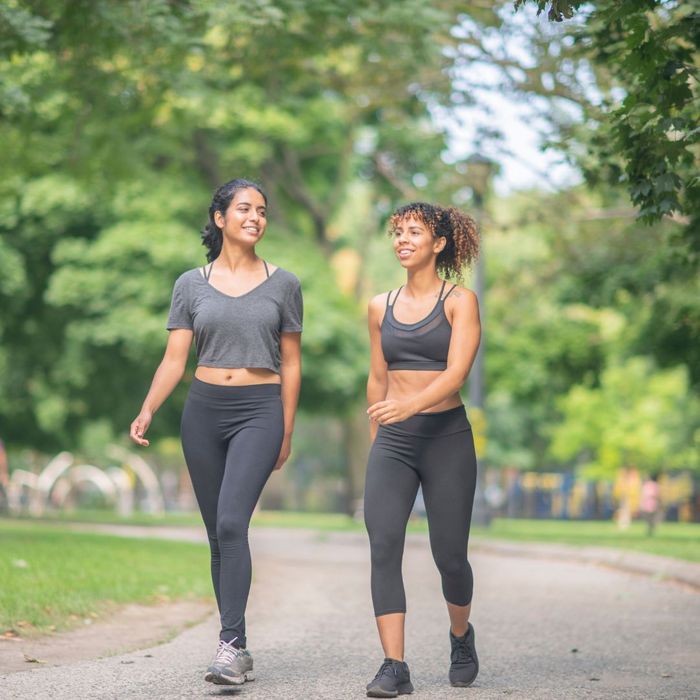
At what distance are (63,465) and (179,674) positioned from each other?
46.1 m

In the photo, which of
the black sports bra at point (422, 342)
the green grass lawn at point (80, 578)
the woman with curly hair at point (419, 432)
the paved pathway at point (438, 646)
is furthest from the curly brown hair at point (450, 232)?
the green grass lawn at point (80, 578)

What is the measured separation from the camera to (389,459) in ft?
20.5

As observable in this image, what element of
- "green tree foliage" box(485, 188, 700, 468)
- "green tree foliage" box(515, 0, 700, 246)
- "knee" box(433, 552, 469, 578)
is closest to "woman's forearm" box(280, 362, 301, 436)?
"knee" box(433, 552, 469, 578)

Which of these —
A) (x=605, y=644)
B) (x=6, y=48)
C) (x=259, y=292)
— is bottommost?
(x=605, y=644)

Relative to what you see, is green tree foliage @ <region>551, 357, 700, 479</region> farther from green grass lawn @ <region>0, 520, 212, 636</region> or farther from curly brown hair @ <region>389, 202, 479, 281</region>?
curly brown hair @ <region>389, 202, 479, 281</region>

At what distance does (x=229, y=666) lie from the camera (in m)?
6.14

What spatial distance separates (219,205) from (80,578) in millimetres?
5671

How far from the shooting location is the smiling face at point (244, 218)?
6.63 m

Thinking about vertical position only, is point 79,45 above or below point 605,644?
above

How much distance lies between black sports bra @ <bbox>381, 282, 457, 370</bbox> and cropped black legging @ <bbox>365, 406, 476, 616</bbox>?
22 centimetres

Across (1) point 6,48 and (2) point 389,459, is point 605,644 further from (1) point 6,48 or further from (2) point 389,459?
(1) point 6,48

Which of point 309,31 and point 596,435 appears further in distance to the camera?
point 596,435

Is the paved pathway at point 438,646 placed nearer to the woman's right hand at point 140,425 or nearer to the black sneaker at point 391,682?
the black sneaker at point 391,682

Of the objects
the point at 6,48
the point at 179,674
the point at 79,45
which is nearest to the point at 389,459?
the point at 179,674
